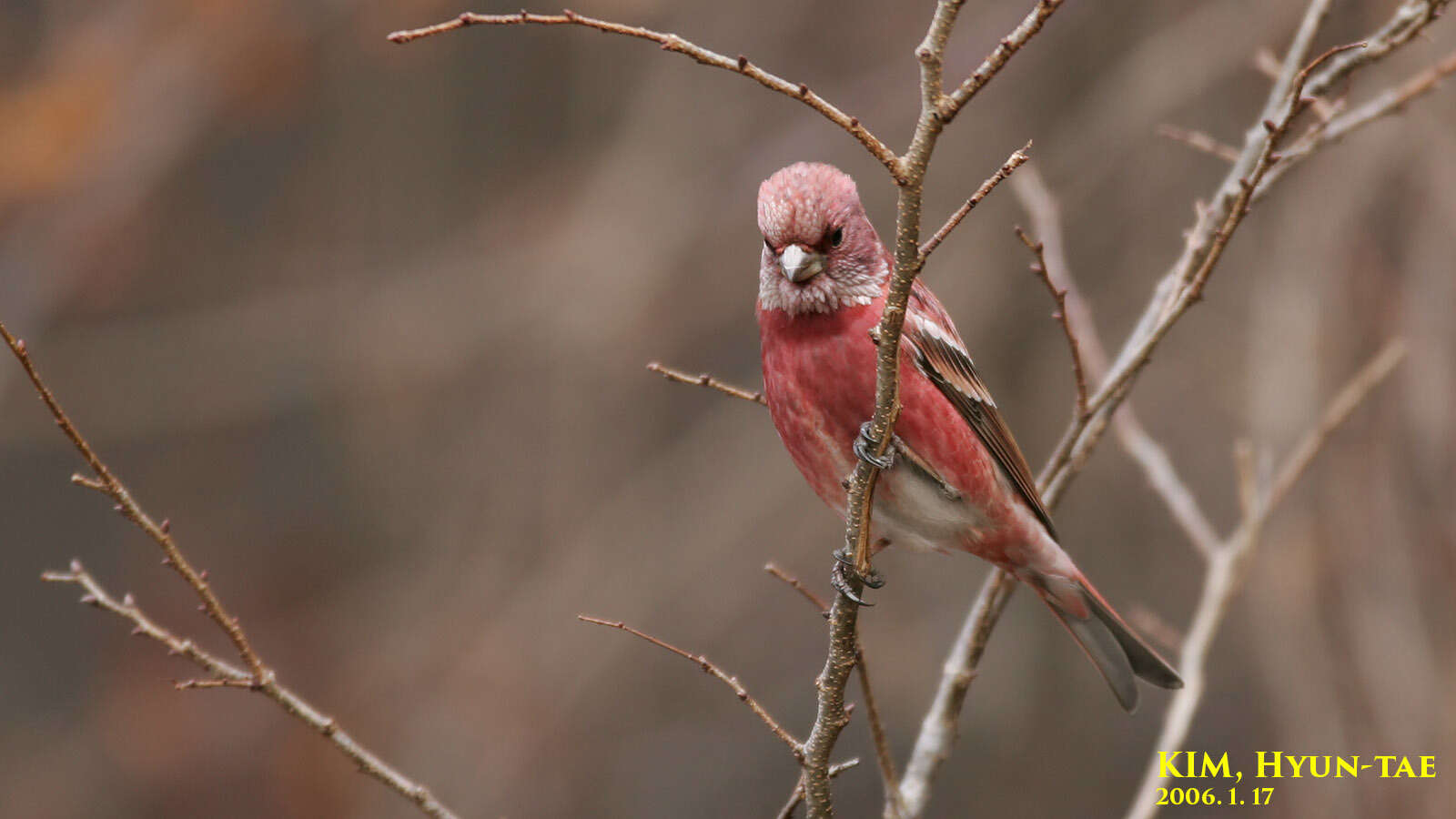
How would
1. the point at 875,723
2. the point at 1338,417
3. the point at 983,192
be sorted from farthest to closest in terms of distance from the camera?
the point at 1338,417
the point at 875,723
the point at 983,192

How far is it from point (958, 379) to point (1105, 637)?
1.02 m

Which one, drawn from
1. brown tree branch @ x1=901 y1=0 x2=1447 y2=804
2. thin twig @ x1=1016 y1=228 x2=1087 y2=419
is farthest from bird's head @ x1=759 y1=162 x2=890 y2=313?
brown tree branch @ x1=901 y1=0 x2=1447 y2=804

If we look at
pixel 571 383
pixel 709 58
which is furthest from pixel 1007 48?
pixel 571 383

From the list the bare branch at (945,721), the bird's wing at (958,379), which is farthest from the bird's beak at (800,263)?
the bare branch at (945,721)

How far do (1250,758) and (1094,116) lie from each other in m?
4.22

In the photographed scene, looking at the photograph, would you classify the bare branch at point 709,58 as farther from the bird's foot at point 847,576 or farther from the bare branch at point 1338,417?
the bare branch at point 1338,417

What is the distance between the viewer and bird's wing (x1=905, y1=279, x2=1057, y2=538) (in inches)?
158

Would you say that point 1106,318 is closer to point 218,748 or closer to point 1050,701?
point 1050,701

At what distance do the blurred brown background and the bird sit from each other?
2.41 meters

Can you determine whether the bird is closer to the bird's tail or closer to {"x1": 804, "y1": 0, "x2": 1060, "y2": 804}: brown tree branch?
the bird's tail

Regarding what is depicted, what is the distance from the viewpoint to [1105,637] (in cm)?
438

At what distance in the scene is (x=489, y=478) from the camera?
29.5ft

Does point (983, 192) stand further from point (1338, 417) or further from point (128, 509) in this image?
point (1338, 417)

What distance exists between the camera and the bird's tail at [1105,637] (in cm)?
426
